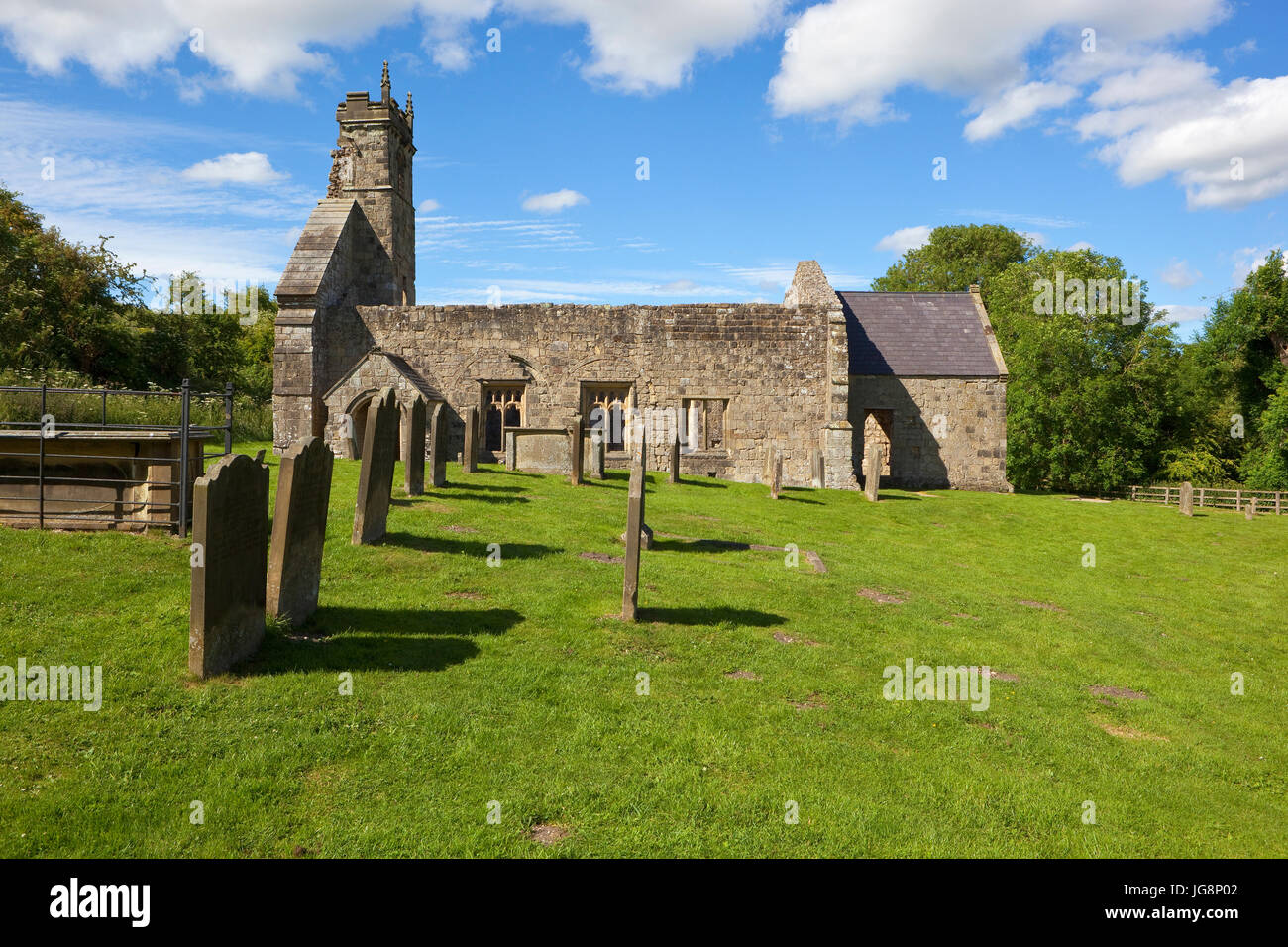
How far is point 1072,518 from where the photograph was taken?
20406 mm

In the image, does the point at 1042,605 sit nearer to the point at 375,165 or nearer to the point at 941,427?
the point at 941,427

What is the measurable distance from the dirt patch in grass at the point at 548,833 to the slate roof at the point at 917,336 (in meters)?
22.6

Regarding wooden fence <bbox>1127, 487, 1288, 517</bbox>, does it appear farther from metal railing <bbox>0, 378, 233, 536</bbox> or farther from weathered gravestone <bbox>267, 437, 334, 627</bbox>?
metal railing <bbox>0, 378, 233, 536</bbox>

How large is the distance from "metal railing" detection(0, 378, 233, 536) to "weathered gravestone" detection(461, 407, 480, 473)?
6.91 metres

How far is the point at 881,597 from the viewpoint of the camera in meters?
10.4

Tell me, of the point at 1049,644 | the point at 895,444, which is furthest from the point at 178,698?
the point at 895,444

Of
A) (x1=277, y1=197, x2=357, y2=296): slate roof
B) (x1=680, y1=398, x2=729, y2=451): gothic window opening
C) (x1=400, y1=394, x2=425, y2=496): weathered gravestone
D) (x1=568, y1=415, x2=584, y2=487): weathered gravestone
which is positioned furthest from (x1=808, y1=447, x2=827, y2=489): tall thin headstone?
(x1=277, y1=197, x2=357, y2=296): slate roof

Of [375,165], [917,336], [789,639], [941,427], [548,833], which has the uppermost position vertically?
[375,165]

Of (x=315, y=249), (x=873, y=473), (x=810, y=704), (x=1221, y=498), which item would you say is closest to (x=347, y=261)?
(x=315, y=249)

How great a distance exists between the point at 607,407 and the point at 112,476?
44.2 ft

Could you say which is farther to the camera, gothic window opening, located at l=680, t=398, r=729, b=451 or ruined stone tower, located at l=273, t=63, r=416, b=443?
gothic window opening, located at l=680, t=398, r=729, b=451

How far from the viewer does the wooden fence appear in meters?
26.7

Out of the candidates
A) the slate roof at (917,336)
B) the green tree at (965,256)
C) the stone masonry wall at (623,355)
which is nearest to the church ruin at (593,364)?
the stone masonry wall at (623,355)

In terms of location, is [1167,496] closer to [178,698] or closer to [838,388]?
[838,388]
